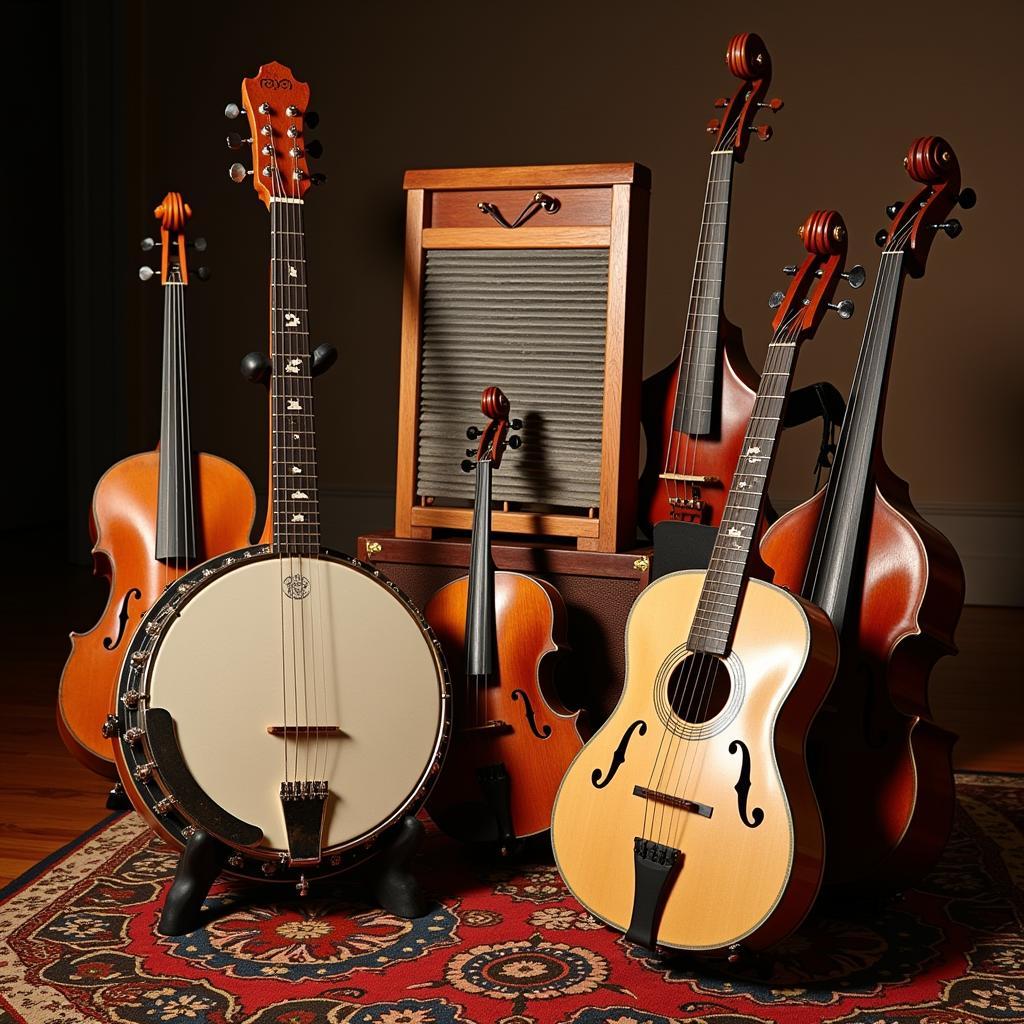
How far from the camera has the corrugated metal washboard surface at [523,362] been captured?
2.65 meters

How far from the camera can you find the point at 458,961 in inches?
79.1

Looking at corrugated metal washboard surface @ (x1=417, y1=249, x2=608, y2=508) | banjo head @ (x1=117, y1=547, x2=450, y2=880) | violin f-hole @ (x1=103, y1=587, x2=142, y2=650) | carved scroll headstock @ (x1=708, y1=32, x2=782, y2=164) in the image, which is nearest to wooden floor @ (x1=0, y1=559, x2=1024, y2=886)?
violin f-hole @ (x1=103, y1=587, x2=142, y2=650)

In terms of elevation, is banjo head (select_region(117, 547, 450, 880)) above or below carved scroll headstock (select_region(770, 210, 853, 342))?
below

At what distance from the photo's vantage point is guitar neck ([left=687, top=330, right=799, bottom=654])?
2.03 meters

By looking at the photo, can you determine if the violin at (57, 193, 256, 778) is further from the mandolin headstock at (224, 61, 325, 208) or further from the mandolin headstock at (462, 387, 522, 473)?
the mandolin headstock at (462, 387, 522, 473)

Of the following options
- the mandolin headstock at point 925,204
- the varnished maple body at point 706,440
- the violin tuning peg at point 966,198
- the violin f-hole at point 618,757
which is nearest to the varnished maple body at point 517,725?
the violin f-hole at point 618,757

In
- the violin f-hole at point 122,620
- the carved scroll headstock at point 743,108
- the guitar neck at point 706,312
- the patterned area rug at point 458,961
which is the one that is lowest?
the patterned area rug at point 458,961

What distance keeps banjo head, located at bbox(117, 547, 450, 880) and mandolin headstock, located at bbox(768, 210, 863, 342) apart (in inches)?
33.7

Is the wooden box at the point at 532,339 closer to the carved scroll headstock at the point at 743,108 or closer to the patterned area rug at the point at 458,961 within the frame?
the carved scroll headstock at the point at 743,108

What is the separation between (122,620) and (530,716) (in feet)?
2.84

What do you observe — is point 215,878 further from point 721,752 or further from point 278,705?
point 721,752

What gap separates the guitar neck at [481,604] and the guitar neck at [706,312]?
1.72ft

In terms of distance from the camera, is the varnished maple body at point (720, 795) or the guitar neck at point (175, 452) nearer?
the varnished maple body at point (720, 795)

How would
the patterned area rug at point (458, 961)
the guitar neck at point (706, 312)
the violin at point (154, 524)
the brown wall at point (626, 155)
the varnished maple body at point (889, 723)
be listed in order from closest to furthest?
the patterned area rug at point (458, 961) < the varnished maple body at point (889, 723) < the violin at point (154, 524) < the guitar neck at point (706, 312) < the brown wall at point (626, 155)
